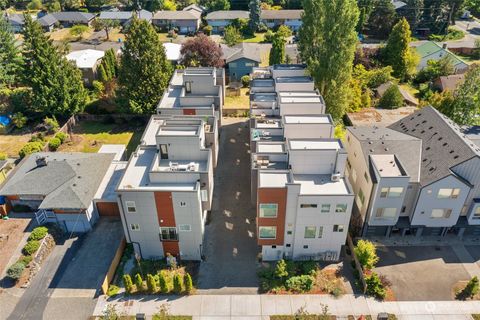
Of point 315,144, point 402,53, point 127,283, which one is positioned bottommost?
point 127,283

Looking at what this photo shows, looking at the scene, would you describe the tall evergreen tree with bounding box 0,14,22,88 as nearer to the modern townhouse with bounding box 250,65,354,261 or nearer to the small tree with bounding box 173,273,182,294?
the modern townhouse with bounding box 250,65,354,261

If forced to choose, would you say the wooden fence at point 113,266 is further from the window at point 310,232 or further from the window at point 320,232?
the window at point 320,232

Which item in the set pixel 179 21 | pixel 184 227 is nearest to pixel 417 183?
pixel 184 227

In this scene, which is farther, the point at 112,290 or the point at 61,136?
the point at 61,136

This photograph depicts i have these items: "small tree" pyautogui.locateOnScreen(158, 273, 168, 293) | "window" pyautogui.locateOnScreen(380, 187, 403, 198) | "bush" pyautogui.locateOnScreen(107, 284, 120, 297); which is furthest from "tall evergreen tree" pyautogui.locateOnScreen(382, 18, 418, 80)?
"bush" pyautogui.locateOnScreen(107, 284, 120, 297)

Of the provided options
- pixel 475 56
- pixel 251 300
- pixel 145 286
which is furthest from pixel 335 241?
pixel 475 56

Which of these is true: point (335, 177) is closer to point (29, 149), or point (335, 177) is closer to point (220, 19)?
point (29, 149)
